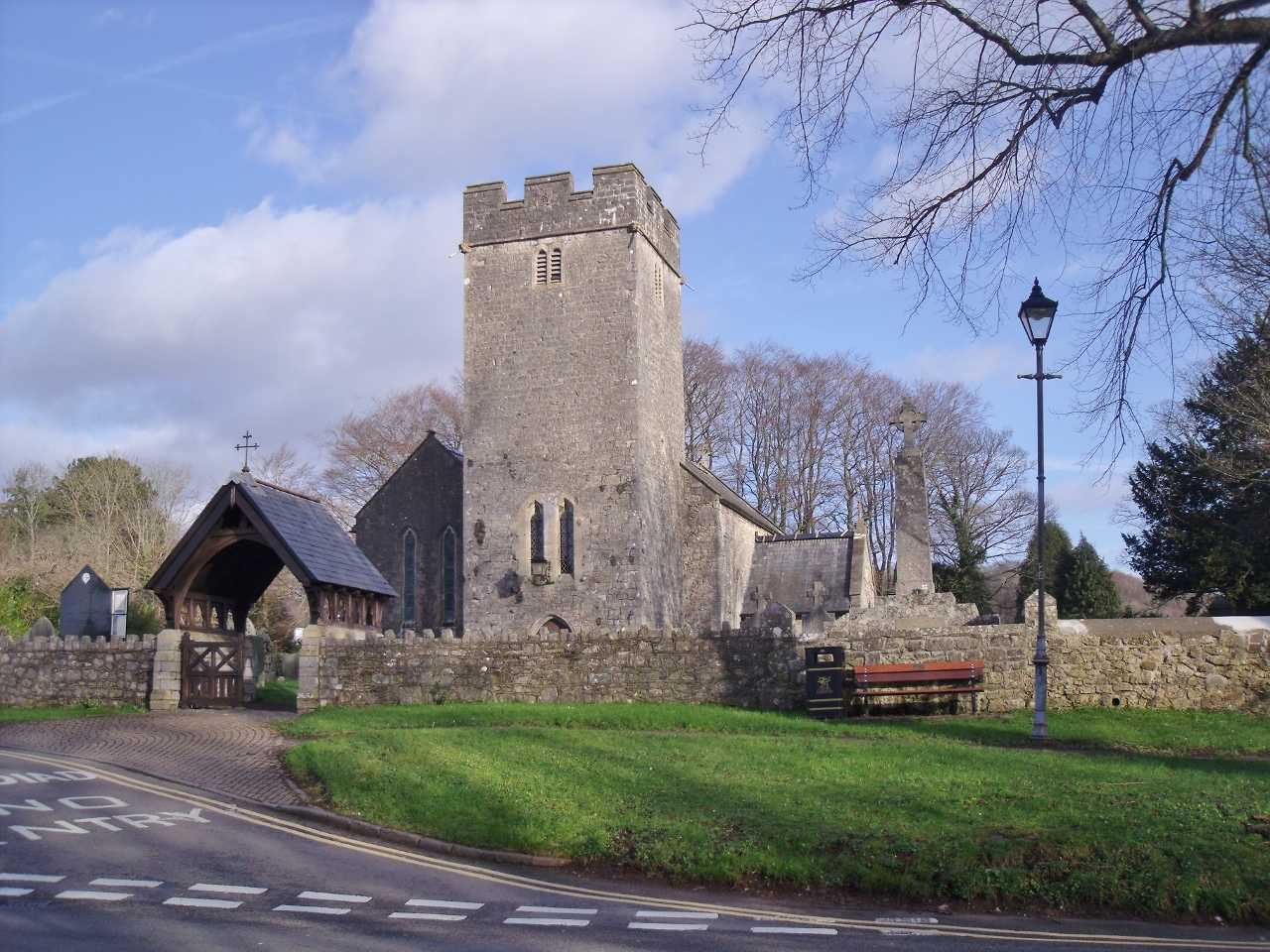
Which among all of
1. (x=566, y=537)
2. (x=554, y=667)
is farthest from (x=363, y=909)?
(x=566, y=537)

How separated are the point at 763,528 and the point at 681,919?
1259 inches

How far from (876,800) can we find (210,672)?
14.4m

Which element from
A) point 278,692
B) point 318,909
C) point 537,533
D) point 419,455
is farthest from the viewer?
point 419,455

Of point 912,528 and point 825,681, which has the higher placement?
point 912,528

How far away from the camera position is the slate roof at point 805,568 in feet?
111

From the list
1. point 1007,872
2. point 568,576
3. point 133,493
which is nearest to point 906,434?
point 568,576

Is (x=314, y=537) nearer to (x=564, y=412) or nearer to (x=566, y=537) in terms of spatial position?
(x=566, y=537)

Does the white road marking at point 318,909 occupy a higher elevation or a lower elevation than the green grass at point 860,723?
lower

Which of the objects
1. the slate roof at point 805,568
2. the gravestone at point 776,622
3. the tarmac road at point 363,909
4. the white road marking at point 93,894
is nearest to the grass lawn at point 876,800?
the tarmac road at point 363,909

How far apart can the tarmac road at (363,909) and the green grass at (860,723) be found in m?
6.40

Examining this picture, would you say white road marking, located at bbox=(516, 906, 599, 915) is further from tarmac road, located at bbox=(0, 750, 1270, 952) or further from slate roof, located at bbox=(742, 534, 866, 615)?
slate roof, located at bbox=(742, 534, 866, 615)

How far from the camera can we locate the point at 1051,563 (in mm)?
41500

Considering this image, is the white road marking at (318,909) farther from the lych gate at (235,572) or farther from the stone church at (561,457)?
the stone church at (561,457)

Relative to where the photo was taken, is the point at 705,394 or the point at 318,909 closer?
the point at 318,909
